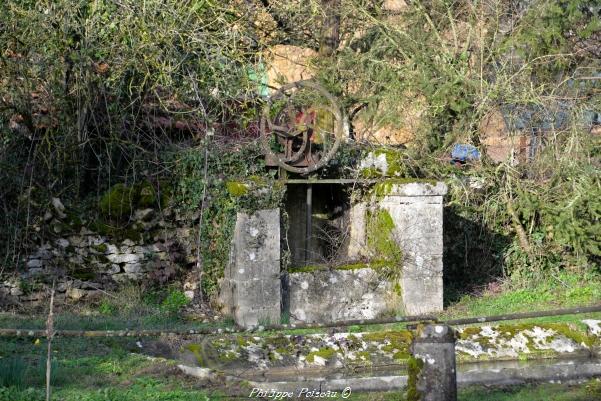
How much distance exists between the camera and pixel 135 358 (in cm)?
751

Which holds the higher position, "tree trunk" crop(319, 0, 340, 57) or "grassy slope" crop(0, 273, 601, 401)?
"tree trunk" crop(319, 0, 340, 57)

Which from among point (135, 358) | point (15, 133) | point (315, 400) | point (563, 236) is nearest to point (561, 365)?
point (315, 400)

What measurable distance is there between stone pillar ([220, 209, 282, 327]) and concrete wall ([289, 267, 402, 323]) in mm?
376

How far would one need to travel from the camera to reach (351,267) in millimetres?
11703

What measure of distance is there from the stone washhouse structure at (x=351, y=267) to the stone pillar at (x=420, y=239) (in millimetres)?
14

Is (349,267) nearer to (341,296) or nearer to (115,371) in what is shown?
(341,296)

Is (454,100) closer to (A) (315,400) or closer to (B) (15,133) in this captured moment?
(B) (15,133)

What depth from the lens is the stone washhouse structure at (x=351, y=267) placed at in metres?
11.0

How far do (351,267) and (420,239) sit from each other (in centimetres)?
106

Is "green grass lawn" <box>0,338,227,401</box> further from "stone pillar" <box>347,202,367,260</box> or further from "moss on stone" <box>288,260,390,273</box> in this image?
"stone pillar" <box>347,202,367,260</box>

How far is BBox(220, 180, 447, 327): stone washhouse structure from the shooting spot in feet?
36.1

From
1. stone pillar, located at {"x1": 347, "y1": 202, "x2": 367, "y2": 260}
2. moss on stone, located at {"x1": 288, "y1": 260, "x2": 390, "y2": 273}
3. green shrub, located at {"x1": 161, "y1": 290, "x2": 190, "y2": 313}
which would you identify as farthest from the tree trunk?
green shrub, located at {"x1": 161, "y1": 290, "x2": 190, "y2": 313}


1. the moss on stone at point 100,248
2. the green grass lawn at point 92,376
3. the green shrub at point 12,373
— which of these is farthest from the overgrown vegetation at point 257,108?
the green shrub at point 12,373

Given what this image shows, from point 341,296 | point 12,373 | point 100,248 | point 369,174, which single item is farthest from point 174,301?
point 12,373
